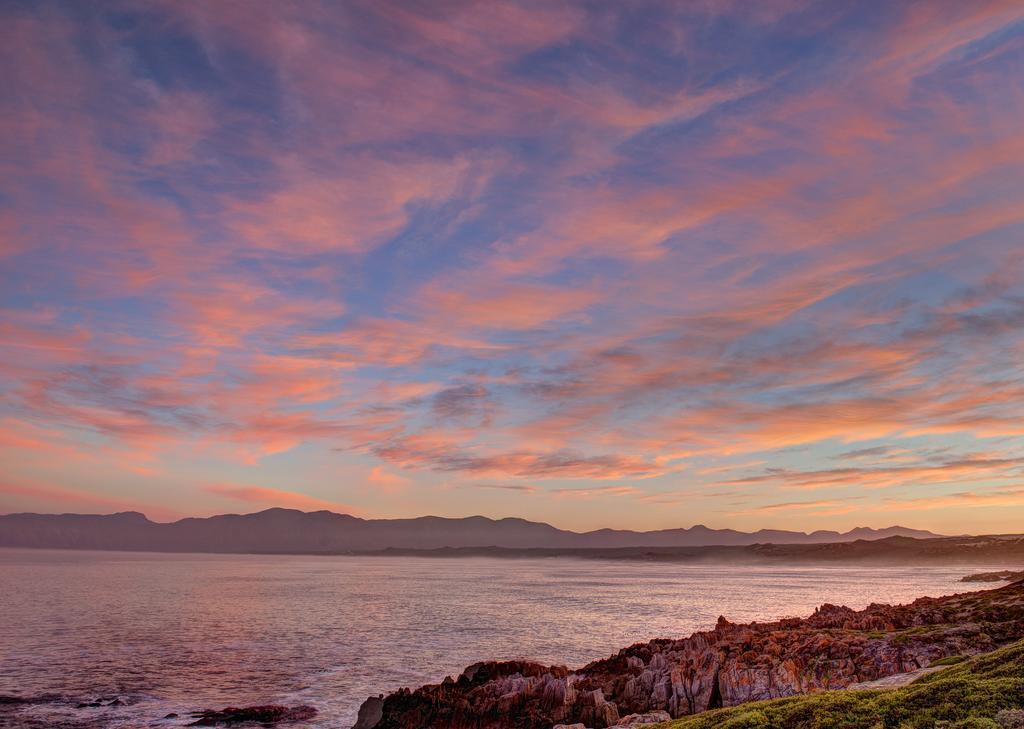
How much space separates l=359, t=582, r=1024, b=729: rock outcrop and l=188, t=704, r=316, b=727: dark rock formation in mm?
5630

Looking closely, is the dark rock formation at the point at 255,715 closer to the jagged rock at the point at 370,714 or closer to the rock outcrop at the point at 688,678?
the jagged rock at the point at 370,714

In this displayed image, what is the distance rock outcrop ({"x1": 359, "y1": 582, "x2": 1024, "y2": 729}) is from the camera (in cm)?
2988

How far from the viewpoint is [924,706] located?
1681 cm

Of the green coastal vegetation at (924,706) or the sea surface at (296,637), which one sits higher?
the green coastal vegetation at (924,706)

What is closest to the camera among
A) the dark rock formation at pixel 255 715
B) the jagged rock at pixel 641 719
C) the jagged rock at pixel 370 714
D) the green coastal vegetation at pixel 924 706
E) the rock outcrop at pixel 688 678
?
the green coastal vegetation at pixel 924 706

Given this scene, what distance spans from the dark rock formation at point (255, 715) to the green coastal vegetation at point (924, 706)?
81.0 ft

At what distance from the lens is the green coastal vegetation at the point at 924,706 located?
51.2 feet

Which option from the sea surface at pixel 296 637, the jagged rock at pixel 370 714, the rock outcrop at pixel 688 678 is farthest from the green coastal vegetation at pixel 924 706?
the sea surface at pixel 296 637

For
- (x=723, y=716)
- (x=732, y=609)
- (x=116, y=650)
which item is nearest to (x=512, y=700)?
(x=723, y=716)

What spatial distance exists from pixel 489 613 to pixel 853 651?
58314 mm

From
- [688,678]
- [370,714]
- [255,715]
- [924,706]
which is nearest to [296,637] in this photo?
[255,715]

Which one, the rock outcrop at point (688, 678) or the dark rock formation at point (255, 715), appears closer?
the rock outcrop at point (688, 678)

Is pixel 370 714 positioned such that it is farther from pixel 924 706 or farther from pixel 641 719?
pixel 924 706

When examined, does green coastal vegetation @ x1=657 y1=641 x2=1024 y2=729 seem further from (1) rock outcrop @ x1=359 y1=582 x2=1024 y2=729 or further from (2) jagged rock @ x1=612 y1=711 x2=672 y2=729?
(1) rock outcrop @ x1=359 y1=582 x2=1024 y2=729
